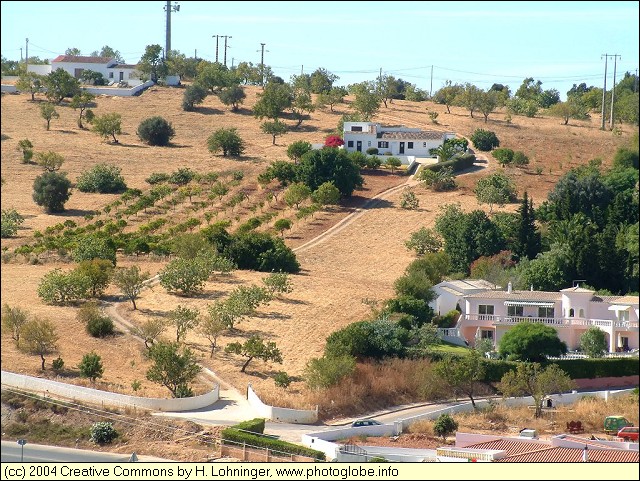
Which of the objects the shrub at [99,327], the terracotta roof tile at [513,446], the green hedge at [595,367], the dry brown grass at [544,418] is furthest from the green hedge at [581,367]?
the shrub at [99,327]

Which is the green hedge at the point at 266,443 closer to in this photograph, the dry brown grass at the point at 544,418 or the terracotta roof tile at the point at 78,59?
the dry brown grass at the point at 544,418

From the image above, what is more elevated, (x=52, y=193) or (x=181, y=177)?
(x=181, y=177)

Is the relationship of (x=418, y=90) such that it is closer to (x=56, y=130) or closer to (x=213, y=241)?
(x=56, y=130)

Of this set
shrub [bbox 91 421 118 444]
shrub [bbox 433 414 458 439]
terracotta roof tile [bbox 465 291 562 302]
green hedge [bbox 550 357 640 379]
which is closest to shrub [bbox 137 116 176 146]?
terracotta roof tile [bbox 465 291 562 302]

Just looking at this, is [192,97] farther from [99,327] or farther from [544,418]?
[544,418]

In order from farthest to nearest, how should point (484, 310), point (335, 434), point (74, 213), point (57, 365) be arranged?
point (74, 213), point (484, 310), point (57, 365), point (335, 434)

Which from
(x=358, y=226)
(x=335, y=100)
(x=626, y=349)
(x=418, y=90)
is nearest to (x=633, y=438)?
(x=626, y=349)

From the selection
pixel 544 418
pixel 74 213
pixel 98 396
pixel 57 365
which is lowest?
pixel 544 418

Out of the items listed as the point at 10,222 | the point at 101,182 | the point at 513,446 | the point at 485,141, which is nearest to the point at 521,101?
the point at 485,141
